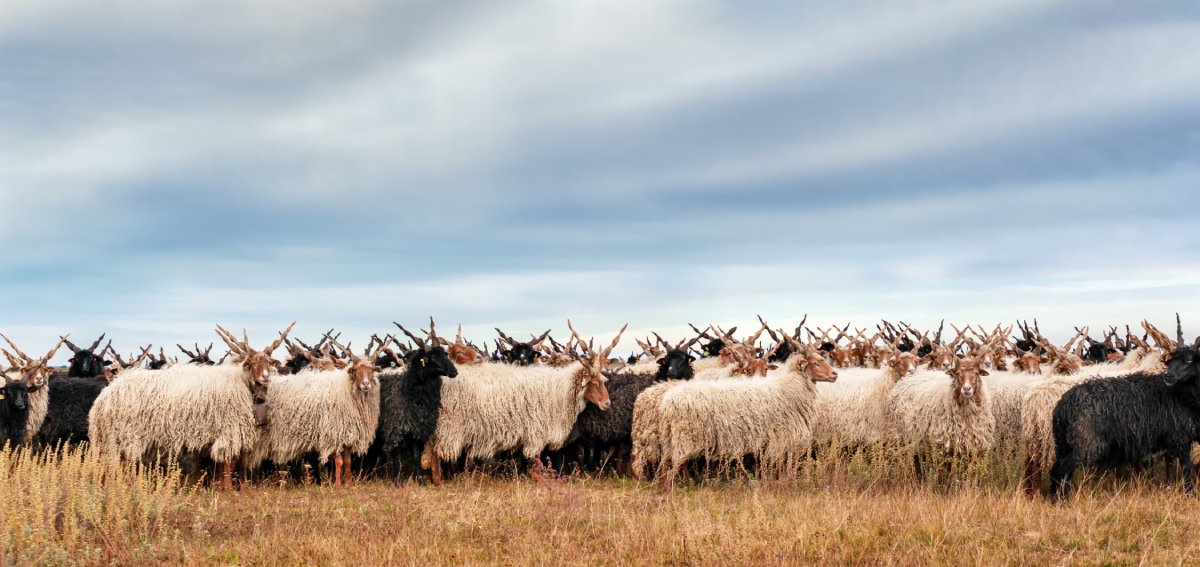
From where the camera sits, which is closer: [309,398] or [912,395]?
[912,395]

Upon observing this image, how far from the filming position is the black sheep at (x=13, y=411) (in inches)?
584

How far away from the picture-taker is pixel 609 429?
1456 cm

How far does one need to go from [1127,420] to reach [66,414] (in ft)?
57.7

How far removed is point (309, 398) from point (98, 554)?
5790 millimetres

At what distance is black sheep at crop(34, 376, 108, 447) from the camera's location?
16.8 metres

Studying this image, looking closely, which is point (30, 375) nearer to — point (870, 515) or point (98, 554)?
point (98, 554)

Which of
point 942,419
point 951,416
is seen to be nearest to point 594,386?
point 942,419

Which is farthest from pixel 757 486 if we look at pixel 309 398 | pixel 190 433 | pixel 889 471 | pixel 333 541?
pixel 190 433

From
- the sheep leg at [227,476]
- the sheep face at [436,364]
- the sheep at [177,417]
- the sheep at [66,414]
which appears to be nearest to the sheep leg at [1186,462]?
the sheep face at [436,364]

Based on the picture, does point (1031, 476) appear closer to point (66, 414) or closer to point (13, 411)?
point (13, 411)

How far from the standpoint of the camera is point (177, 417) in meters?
13.0

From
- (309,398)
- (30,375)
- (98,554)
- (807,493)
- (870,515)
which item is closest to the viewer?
(98,554)

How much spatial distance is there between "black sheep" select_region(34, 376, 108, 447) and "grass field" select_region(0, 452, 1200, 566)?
666cm

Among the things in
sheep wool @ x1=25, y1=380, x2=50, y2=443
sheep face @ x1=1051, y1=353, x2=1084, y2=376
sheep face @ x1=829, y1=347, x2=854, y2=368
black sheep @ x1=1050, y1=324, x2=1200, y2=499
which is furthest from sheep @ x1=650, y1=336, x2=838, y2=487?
sheep wool @ x1=25, y1=380, x2=50, y2=443
